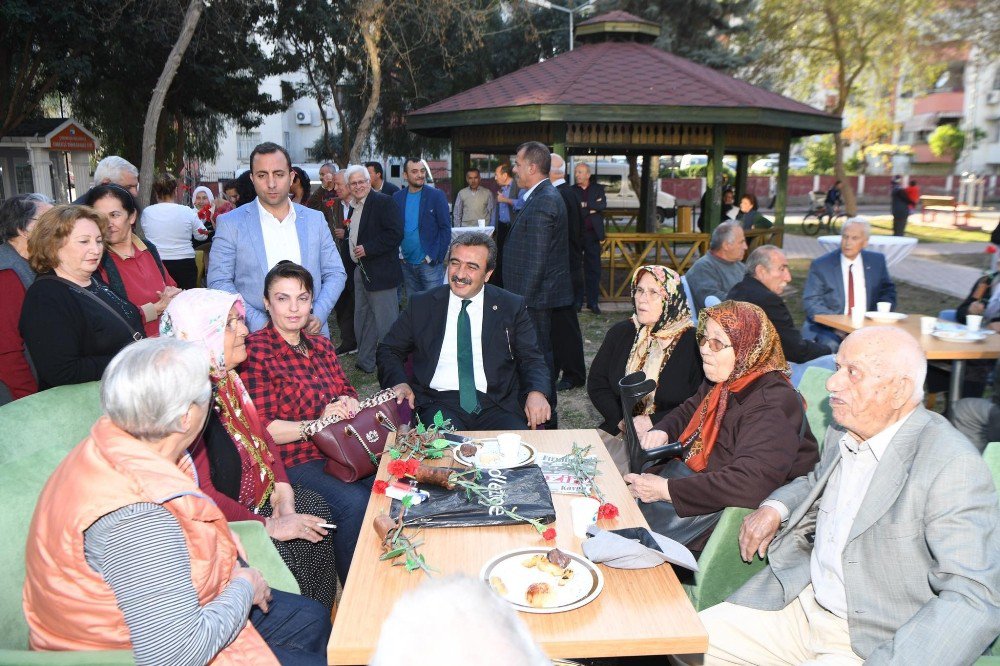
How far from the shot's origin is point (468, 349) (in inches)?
158

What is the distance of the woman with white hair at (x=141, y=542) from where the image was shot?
1700 millimetres

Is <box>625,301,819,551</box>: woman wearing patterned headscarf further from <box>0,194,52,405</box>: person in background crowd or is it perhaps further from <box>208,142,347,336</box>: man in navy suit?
<box>0,194,52,405</box>: person in background crowd

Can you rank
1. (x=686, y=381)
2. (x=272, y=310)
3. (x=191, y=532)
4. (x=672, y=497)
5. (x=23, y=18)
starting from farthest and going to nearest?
(x=23, y=18), (x=686, y=381), (x=272, y=310), (x=672, y=497), (x=191, y=532)

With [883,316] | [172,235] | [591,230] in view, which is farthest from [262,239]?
[591,230]

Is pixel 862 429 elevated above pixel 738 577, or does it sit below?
above

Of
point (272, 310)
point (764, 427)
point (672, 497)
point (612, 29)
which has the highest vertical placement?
point (612, 29)

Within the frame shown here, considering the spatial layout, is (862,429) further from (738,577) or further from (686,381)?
(686,381)

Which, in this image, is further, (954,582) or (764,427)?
(764,427)

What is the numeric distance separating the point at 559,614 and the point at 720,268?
167 inches

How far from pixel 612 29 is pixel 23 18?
32.7 ft

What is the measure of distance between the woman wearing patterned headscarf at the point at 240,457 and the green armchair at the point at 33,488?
271 mm

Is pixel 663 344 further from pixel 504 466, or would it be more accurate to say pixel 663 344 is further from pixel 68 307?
pixel 68 307

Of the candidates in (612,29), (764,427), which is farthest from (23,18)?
(764,427)

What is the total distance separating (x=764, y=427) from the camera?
2789 mm
